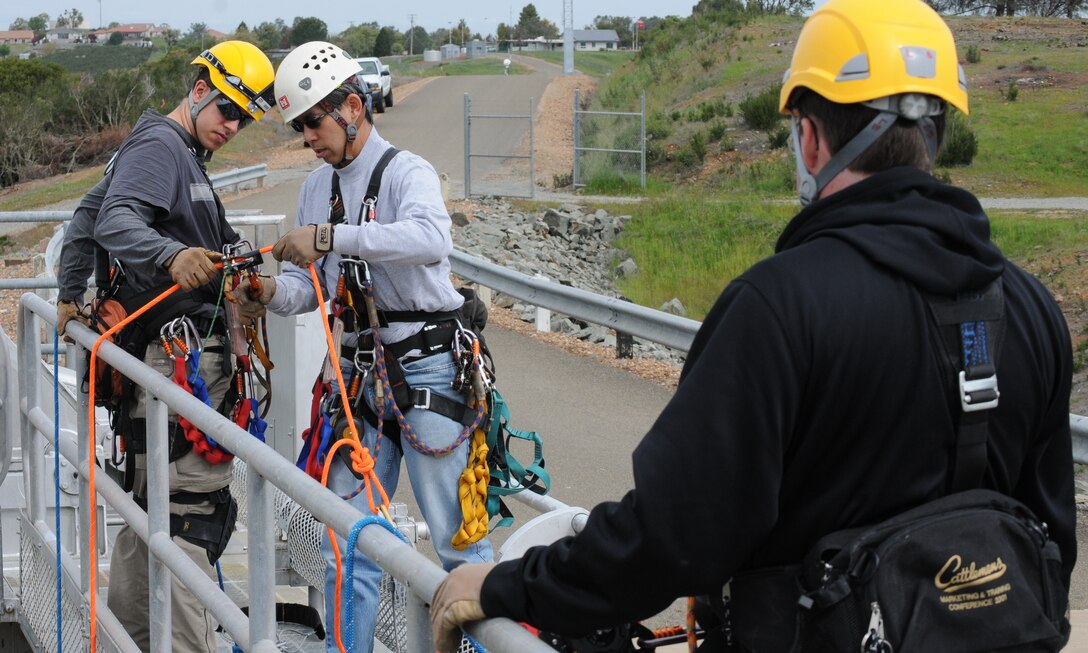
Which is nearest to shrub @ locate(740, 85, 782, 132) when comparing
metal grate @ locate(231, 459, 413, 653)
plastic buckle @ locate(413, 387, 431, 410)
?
metal grate @ locate(231, 459, 413, 653)

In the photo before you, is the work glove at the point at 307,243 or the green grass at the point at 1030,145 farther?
the green grass at the point at 1030,145

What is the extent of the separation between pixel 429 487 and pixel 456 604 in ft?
7.52

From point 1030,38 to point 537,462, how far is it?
50818mm

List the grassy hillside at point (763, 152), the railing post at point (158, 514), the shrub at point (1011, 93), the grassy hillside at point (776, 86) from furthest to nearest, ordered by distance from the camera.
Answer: the shrub at point (1011, 93) → the grassy hillside at point (776, 86) → the grassy hillside at point (763, 152) → the railing post at point (158, 514)

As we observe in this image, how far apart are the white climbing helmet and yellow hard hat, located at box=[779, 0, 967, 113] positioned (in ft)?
8.30

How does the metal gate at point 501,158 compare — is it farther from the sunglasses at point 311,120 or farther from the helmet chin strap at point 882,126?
the helmet chin strap at point 882,126

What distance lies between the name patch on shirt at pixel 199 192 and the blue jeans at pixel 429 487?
112 cm

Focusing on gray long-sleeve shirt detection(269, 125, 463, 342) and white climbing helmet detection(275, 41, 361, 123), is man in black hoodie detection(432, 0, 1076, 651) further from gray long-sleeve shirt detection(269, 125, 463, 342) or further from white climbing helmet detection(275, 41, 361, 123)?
white climbing helmet detection(275, 41, 361, 123)

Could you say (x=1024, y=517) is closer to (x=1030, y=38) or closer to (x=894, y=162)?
(x=894, y=162)

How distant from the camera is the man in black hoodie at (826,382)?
2188mm

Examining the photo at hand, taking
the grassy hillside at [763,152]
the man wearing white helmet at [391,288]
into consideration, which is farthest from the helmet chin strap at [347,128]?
the grassy hillside at [763,152]

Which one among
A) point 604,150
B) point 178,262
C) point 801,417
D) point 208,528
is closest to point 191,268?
point 178,262

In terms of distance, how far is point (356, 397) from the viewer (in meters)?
4.68

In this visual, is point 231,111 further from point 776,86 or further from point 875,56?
point 776,86
